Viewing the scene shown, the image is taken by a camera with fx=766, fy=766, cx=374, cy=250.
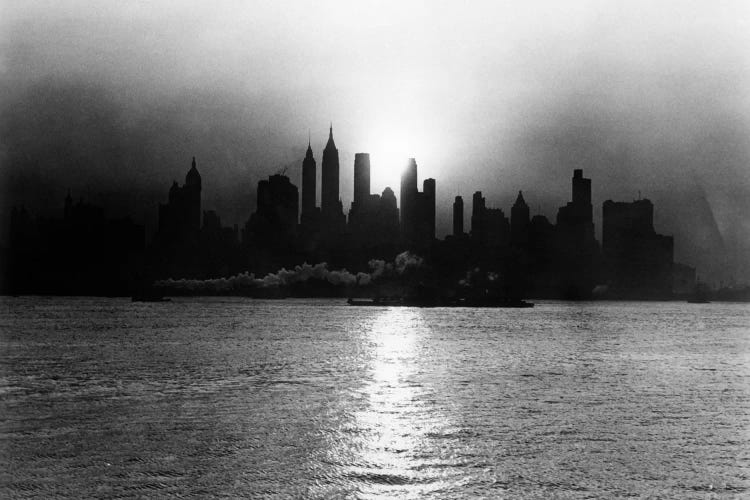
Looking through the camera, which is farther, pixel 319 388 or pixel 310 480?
pixel 319 388

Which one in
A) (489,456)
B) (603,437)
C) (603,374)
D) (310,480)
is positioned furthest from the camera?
(603,374)

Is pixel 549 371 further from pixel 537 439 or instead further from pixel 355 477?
pixel 355 477

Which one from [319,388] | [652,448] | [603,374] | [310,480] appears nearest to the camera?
[310,480]

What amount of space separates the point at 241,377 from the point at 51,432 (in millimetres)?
29080

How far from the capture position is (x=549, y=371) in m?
73.9

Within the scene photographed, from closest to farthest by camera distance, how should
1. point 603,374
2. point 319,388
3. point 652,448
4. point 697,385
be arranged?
point 652,448 → point 319,388 → point 697,385 → point 603,374

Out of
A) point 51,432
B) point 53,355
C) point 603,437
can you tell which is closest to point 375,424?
point 603,437

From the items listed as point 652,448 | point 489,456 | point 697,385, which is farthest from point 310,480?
point 697,385

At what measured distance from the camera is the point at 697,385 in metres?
62.2

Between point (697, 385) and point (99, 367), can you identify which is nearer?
point (697, 385)

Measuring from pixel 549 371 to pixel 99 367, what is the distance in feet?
142

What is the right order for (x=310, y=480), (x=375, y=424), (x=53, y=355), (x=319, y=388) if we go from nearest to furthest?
1. (x=310, y=480)
2. (x=375, y=424)
3. (x=319, y=388)
4. (x=53, y=355)

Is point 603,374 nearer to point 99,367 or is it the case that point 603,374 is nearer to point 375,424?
point 375,424

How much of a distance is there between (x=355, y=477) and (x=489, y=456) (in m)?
6.73
